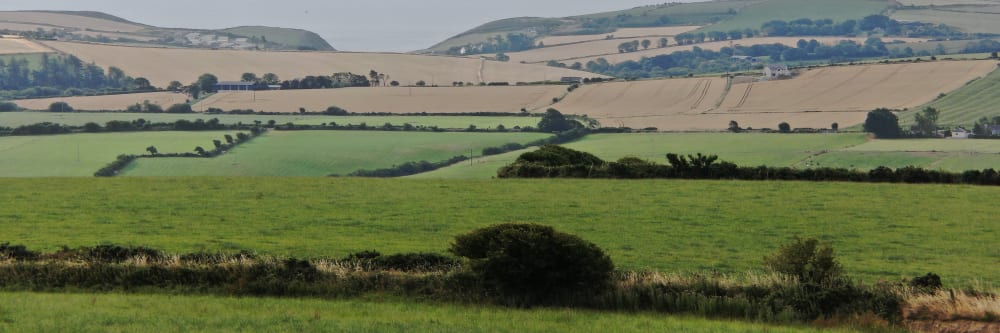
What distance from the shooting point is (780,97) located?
422ft

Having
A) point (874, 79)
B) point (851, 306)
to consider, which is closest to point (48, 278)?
point (851, 306)

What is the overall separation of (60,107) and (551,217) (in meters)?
102

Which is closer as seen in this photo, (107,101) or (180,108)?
(180,108)

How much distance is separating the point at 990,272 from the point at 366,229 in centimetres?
1390

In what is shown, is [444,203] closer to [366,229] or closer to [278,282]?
[366,229]

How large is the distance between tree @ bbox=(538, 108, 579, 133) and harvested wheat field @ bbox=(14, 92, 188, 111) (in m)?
45.1

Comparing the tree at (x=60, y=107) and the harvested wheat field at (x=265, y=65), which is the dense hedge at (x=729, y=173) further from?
the harvested wheat field at (x=265, y=65)

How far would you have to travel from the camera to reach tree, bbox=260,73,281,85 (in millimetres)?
158250

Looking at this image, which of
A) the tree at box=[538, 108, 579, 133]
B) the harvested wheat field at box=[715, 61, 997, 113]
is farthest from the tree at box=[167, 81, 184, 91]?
the harvested wheat field at box=[715, 61, 997, 113]

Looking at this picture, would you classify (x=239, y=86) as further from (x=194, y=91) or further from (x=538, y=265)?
(x=538, y=265)

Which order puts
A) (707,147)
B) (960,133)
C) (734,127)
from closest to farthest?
(707,147), (960,133), (734,127)

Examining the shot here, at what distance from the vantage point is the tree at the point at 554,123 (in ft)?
334

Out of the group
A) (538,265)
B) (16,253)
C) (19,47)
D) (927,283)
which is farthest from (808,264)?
(19,47)

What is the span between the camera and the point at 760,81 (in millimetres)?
142125
